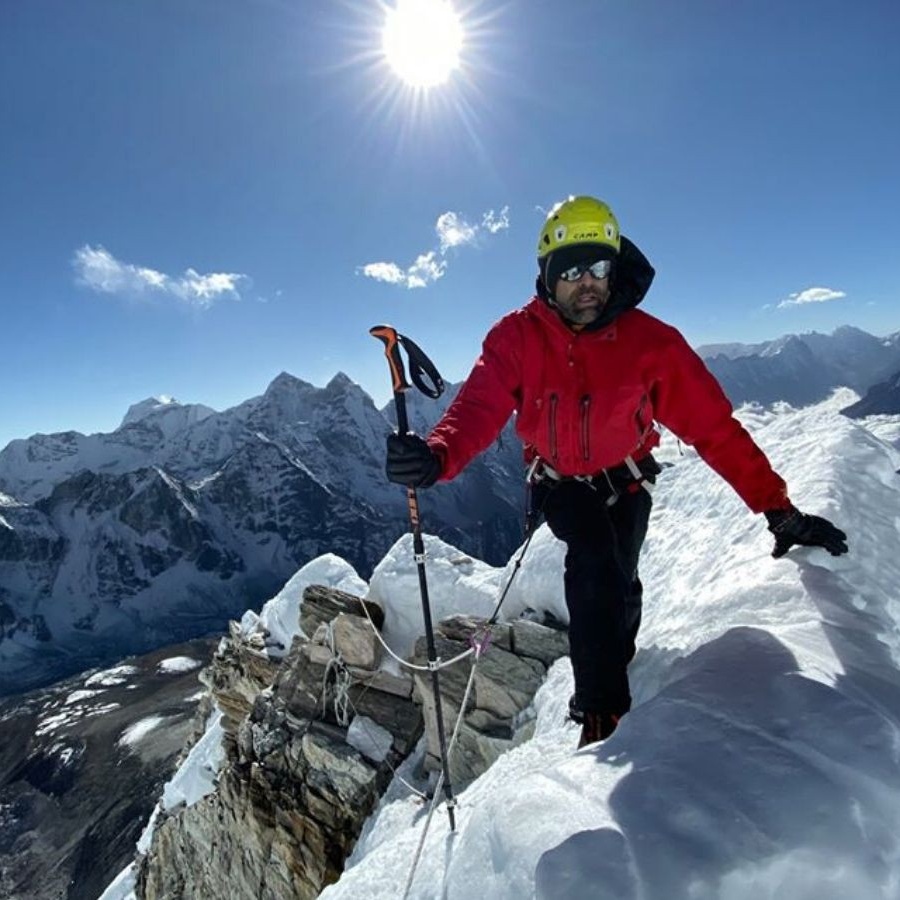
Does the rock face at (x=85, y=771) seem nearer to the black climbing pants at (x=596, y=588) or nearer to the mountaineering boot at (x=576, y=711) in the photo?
the mountaineering boot at (x=576, y=711)

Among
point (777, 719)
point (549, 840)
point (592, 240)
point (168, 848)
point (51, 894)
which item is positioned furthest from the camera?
point (51, 894)

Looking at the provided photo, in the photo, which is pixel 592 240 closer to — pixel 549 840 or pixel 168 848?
pixel 549 840

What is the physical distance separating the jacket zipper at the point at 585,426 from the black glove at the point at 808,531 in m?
1.76

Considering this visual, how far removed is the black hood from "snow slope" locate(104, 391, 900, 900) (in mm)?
2705

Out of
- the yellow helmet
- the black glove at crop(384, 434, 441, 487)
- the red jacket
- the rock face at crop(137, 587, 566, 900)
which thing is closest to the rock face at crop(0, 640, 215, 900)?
the rock face at crop(137, 587, 566, 900)

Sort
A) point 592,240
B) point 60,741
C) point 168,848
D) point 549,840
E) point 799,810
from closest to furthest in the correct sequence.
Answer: point 799,810, point 549,840, point 592,240, point 168,848, point 60,741

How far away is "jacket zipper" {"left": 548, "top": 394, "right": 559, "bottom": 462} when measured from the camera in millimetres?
5508

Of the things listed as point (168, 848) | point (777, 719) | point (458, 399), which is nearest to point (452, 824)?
point (777, 719)

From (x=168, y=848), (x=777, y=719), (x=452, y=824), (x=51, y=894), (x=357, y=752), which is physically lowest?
(x=51, y=894)

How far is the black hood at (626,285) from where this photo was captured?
5.37 meters

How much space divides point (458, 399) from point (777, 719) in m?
3.31

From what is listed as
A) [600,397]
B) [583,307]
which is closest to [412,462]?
[600,397]

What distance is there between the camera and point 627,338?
545 cm

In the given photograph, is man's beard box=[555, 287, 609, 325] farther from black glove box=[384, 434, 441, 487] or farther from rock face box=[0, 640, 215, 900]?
rock face box=[0, 640, 215, 900]
